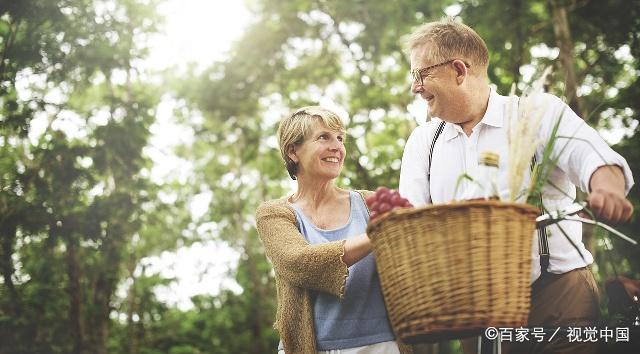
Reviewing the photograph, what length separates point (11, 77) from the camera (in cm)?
629

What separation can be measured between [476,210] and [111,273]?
6.72 metres

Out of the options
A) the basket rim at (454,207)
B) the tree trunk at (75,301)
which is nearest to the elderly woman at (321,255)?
the basket rim at (454,207)

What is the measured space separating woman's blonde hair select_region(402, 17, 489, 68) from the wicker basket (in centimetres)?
81

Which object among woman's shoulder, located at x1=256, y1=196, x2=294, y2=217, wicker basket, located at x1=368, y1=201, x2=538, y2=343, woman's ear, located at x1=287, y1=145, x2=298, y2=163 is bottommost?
wicker basket, located at x1=368, y1=201, x2=538, y2=343

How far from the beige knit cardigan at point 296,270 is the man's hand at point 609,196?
78cm

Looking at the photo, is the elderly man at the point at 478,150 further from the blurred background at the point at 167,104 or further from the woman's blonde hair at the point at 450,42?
the blurred background at the point at 167,104

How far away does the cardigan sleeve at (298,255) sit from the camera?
82.7 inches

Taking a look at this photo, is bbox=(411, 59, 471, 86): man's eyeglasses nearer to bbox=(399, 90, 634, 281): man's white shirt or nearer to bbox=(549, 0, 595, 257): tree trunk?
bbox=(399, 90, 634, 281): man's white shirt

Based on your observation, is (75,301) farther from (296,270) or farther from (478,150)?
(478,150)

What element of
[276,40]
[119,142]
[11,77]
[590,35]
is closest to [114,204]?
[119,142]

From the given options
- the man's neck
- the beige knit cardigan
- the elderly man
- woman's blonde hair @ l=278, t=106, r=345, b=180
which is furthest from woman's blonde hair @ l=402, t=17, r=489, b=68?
the beige knit cardigan

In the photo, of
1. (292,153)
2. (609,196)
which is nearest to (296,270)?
(292,153)

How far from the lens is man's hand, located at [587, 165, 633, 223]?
169 cm

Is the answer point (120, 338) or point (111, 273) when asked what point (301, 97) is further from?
point (120, 338)
